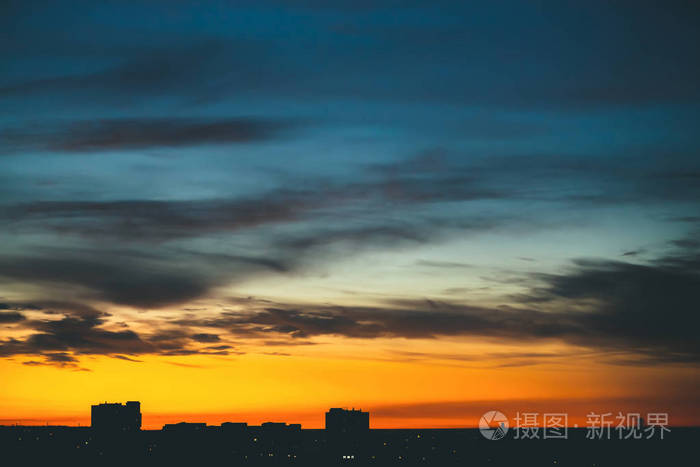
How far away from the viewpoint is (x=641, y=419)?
163 meters

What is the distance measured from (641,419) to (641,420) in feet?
3.78

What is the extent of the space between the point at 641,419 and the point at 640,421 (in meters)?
0.52

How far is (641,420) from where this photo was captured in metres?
164

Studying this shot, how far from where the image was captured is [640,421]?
6398 inches

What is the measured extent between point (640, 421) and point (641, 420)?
1.42 meters
